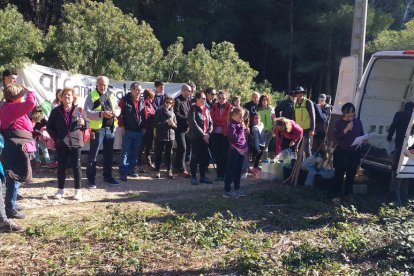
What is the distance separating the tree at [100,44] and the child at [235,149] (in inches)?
193

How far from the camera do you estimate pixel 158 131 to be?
954cm

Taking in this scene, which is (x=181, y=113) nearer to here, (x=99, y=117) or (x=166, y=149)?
(x=166, y=149)

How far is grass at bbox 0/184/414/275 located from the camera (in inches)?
199

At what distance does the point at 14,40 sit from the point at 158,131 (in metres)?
3.41

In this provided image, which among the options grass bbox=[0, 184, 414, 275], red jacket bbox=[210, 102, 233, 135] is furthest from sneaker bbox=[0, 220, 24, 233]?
red jacket bbox=[210, 102, 233, 135]

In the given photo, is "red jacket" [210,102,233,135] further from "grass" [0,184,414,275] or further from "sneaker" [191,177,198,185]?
"grass" [0,184,414,275]

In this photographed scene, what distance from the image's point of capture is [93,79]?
11.0 m

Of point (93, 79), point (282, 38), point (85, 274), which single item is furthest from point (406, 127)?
point (282, 38)

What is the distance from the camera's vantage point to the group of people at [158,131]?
6422mm

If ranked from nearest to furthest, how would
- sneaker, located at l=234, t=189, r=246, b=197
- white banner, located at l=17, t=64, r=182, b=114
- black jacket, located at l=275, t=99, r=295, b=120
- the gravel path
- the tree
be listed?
the gravel path, sneaker, located at l=234, t=189, r=246, b=197, white banner, located at l=17, t=64, r=182, b=114, black jacket, located at l=275, t=99, r=295, b=120, the tree

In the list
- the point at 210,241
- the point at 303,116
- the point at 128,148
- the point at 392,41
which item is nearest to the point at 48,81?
the point at 128,148

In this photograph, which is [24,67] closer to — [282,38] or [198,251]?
[198,251]

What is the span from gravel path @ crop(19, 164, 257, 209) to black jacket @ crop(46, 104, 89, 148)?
2.90ft

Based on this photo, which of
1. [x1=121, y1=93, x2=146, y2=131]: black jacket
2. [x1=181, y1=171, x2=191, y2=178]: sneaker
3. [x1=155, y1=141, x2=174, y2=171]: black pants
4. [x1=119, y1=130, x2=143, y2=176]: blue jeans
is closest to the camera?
[x1=121, y1=93, x2=146, y2=131]: black jacket
